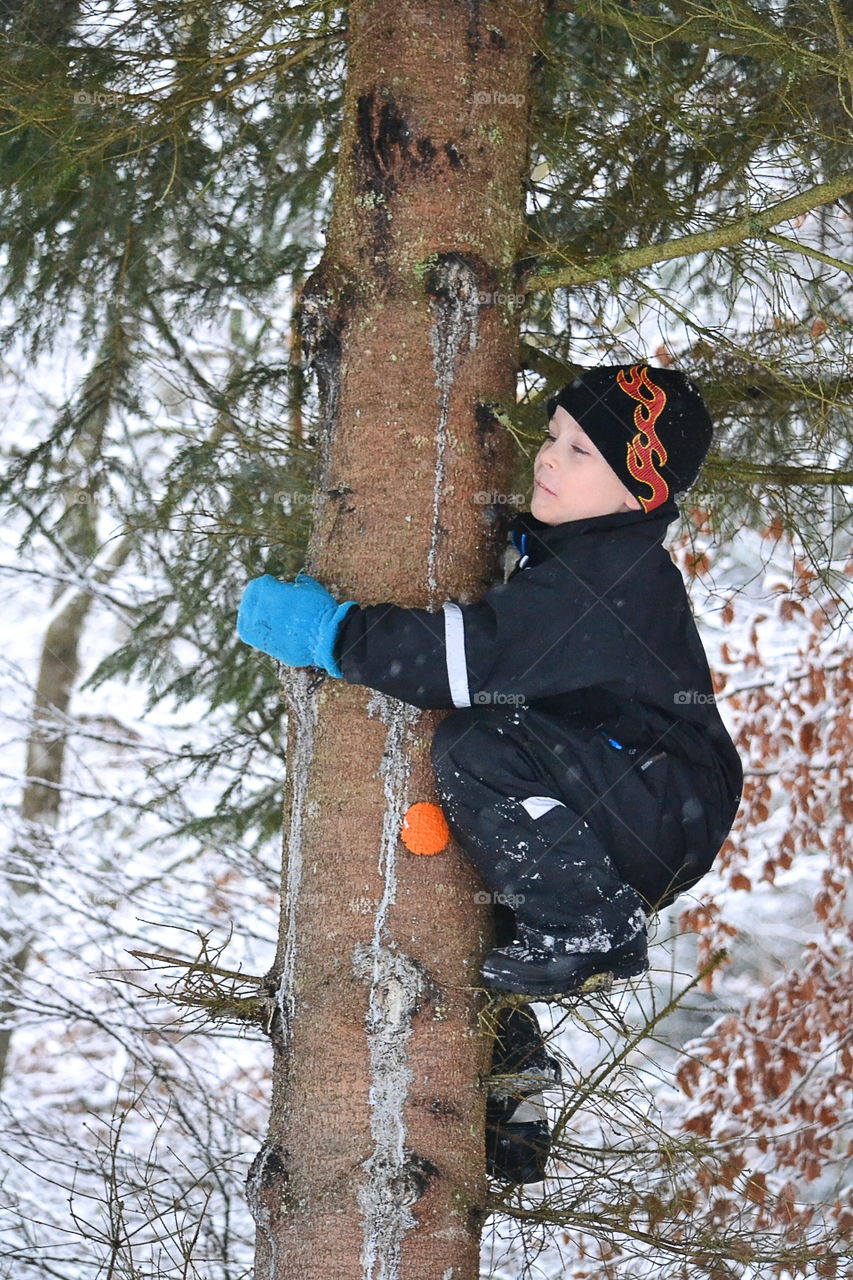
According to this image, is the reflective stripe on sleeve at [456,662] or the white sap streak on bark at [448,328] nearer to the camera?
the reflective stripe on sleeve at [456,662]

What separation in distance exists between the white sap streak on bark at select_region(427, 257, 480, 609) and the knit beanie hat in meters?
0.29

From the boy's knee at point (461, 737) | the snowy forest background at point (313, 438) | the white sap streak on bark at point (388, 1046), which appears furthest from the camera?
the snowy forest background at point (313, 438)

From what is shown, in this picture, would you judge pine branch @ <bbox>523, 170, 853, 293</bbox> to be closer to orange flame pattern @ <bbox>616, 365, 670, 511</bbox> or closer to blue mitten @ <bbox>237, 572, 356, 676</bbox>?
orange flame pattern @ <bbox>616, 365, 670, 511</bbox>

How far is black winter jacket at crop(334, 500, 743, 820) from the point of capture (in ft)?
6.81

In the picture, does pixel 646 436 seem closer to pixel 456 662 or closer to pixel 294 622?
pixel 456 662

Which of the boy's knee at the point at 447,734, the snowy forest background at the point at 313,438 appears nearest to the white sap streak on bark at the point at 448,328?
the snowy forest background at the point at 313,438

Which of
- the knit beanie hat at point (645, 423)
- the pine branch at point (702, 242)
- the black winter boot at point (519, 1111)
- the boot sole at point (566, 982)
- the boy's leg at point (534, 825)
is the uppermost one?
the pine branch at point (702, 242)

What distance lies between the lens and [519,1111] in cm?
245

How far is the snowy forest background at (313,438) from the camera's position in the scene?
8.34 feet

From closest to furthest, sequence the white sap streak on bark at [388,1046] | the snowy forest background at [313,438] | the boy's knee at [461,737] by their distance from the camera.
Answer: the white sap streak on bark at [388,1046] → the boy's knee at [461,737] → the snowy forest background at [313,438]

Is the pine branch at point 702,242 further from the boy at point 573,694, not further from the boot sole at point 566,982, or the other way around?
the boot sole at point 566,982

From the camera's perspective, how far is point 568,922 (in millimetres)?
2150

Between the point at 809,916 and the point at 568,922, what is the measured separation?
20.3 ft

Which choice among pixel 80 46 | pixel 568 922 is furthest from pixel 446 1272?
pixel 80 46
